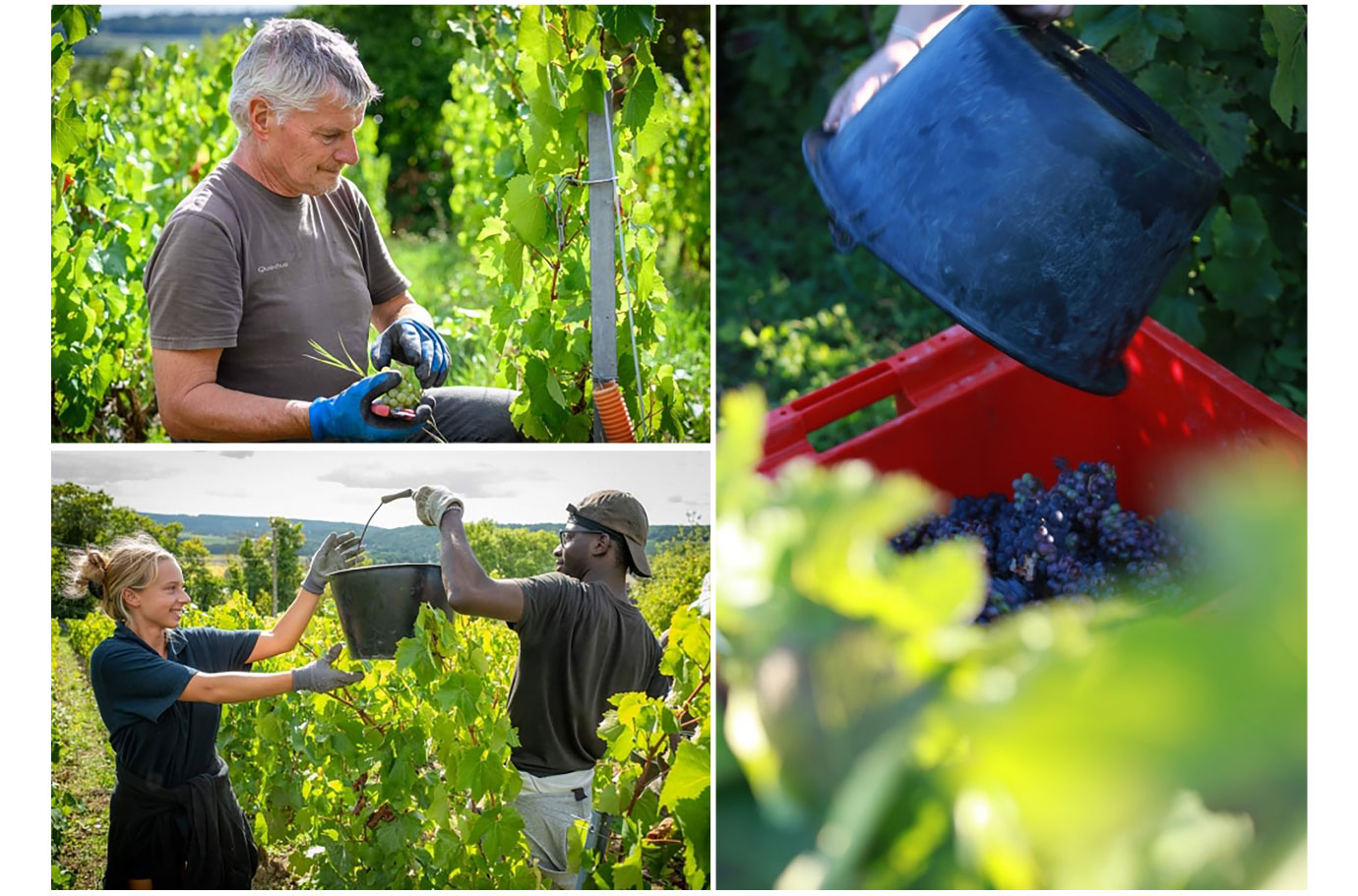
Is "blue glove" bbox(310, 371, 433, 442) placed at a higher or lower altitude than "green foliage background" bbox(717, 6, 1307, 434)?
lower

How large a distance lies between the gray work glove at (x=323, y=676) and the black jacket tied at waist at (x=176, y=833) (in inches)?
7.0

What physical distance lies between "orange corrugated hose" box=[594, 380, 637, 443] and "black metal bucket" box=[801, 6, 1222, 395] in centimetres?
50

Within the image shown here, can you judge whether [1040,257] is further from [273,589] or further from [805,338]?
[805,338]

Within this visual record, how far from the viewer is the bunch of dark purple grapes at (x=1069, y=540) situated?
5.23 feet

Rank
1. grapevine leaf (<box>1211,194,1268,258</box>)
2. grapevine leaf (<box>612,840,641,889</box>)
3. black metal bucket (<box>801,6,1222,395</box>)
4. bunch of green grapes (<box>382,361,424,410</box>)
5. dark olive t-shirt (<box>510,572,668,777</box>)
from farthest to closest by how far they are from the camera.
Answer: grapevine leaf (<box>1211,194,1268,258</box>) → bunch of green grapes (<box>382,361,424,410</box>) → dark olive t-shirt (<box>510,572,668,777</box>) → grapevine leaf (<box>612,840,641,889</box>) → black metal bucket (<box>801,6,1222,395</box>)

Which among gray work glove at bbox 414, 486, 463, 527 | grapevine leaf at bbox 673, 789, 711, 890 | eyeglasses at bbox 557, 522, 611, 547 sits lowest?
grapevine leaf at bbox 673, 789, 711, 890

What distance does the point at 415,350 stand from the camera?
1.91 meters

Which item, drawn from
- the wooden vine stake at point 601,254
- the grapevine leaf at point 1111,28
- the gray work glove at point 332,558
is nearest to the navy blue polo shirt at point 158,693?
the gray work glove at point 332,558

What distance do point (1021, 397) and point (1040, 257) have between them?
0.70 metres

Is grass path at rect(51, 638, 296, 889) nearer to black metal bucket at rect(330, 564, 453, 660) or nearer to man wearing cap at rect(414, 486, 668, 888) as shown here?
black metal bucket at rect(330, 564, 453, 660)

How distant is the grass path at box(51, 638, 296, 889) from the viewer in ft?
4.83

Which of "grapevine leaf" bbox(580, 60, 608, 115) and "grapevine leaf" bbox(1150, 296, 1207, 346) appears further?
"grapevine leaf" bbox(1150, 296, 1207, 346)

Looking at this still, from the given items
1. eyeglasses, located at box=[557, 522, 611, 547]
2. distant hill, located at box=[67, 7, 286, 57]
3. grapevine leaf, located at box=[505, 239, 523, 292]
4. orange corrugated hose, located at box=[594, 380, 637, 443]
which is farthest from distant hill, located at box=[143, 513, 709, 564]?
distant hill, located at box=[67, 7, 286, 57]

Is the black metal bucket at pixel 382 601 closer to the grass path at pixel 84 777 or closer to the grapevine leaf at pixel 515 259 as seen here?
the grass path at pixel 84 777
